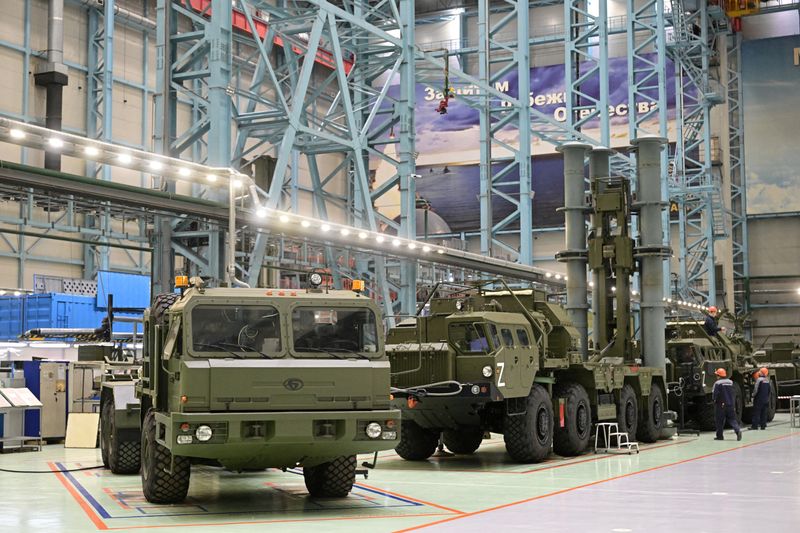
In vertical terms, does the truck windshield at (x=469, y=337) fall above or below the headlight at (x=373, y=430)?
above

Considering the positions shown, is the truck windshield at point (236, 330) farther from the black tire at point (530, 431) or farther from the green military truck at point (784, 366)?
the green military truck at point (784, 366)

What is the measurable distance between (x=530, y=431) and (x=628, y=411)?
16.0ft

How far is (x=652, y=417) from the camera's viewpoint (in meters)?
21.6

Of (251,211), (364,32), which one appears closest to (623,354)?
(251,211)

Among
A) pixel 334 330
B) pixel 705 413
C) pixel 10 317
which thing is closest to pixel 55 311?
pixel 10 317

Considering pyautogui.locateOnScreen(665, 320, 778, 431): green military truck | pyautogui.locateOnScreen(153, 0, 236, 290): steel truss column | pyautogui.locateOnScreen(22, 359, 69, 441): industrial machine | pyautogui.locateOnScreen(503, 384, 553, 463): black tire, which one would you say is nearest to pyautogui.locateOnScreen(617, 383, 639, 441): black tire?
pyautogui.locateOnScreen(503, 384, 553, 463): black tire

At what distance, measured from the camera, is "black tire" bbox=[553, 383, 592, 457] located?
17703 mm

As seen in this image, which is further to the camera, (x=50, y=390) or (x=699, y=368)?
(x=699, y=368)

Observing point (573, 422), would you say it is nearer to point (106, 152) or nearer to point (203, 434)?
point (106, 152)

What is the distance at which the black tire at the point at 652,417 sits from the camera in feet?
70.4

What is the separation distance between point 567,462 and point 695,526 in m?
7.13

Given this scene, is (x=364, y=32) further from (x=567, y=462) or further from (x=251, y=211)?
(x=567, y=462)

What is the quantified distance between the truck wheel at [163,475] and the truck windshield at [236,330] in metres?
1.28

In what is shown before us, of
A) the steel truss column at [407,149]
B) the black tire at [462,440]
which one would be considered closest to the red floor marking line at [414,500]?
the black tire at [462,440]
